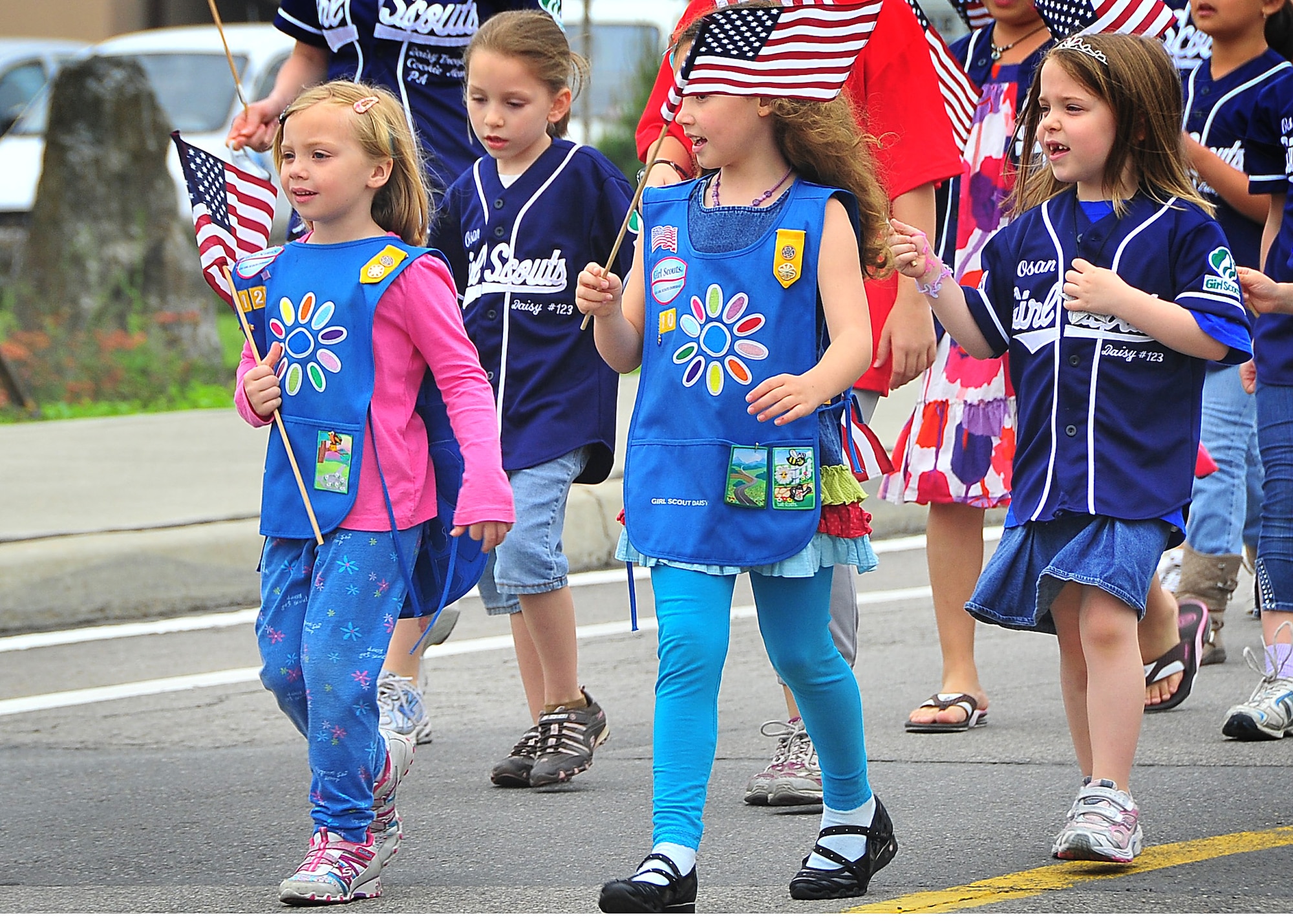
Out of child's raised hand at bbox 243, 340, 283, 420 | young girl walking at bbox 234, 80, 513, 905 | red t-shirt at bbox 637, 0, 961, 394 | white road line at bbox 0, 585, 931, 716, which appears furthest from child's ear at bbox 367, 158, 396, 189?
white road line at bbox 0, 585, 931, 716

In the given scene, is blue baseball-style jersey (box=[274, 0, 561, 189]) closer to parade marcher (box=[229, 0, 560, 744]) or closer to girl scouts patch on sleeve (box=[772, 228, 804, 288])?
parade marcher (box=[229, 0, 560, 744])

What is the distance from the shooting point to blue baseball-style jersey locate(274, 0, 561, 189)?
5.52m

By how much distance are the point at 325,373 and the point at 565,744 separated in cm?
142

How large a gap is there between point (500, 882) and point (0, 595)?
3834 mm

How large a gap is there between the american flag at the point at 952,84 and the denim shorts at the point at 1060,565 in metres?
1.21

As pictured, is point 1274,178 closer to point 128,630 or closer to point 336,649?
point 336,649

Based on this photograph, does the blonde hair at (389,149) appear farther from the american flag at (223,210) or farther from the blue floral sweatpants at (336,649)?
the blue floral sweatpants at (336,649)

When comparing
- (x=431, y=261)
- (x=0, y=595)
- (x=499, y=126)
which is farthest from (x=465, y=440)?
(x=0, y=595)

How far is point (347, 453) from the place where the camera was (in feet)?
12.9

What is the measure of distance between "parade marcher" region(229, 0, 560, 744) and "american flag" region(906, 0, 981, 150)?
1.27 metres

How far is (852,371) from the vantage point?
3717mm

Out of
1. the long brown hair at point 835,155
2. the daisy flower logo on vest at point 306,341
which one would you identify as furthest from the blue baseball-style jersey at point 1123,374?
the daisy flower logo on vest at point 306,341

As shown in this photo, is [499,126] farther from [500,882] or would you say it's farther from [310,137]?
[500,882]

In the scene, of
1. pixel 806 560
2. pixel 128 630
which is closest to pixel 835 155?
pixel 806 560
